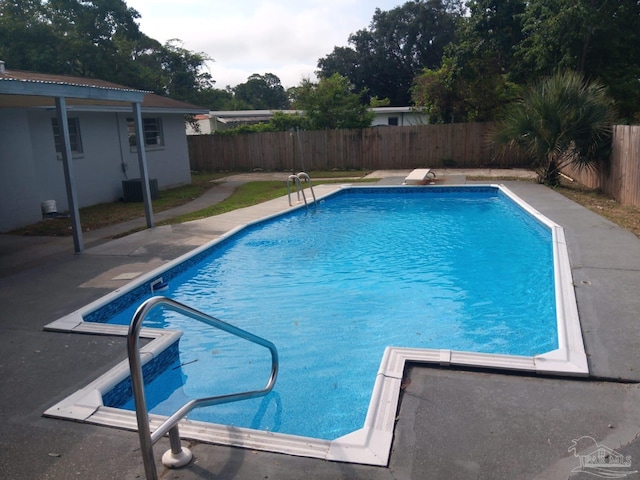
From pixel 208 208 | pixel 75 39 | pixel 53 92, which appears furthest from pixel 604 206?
pixel 75 39

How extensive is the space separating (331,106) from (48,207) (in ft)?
46.0

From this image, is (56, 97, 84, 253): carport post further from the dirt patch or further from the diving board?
the diving board

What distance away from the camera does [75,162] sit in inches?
509

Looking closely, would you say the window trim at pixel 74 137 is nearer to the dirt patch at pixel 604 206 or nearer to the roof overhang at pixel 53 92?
the roof overhang at pixel 53 92

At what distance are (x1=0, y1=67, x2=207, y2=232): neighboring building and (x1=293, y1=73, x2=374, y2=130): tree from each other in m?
6.43

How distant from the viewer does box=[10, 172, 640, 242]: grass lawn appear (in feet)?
33.4

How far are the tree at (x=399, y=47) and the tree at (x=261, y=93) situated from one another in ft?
70.0

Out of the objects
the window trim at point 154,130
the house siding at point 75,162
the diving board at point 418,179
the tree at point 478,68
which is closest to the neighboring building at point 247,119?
the tree at point 478,68

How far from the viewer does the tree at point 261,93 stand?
6091cm

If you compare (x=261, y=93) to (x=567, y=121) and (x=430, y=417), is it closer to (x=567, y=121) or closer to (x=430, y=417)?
(x=567, y=121)

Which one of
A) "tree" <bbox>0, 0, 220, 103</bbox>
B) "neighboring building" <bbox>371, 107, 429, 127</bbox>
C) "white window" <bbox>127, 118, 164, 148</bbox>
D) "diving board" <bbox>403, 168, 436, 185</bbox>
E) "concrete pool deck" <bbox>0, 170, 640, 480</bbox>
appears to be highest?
"tree" <bbox>0, 0, 220, 103</bbox>

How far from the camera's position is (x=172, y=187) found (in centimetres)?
1728

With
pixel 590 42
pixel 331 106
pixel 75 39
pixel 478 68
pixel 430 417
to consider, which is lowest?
pixel 430 417

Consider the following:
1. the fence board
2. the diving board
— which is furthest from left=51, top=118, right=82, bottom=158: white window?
the fence board
